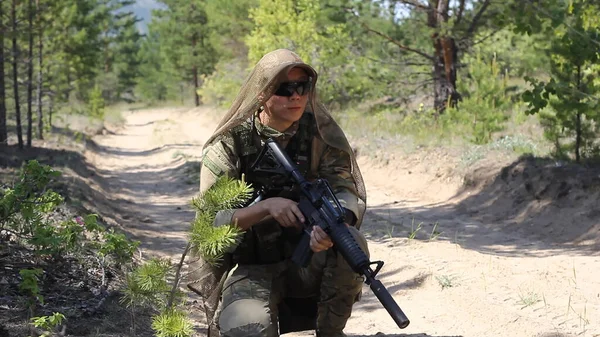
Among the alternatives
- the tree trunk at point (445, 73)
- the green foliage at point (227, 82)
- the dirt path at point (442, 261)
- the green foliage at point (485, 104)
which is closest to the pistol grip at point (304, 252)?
the dirt path at point (442, 261)

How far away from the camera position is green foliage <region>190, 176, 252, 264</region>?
294cm

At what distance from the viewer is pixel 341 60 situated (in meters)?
→ 17.4

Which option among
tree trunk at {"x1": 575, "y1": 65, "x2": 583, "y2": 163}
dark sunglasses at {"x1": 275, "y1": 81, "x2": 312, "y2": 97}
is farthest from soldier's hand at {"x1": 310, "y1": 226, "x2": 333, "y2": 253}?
tree trunk at {"x1": 575, "y1": 65, "x2": 583, "y2": 163}

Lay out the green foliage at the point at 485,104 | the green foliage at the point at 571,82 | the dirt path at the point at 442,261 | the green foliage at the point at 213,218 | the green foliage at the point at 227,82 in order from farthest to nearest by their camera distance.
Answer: the green foliage at the point at 227,82
the green foliage at the point at 485,104
the green foliage at the point at 571,82
the dirt path at the point at 442,261
the green foliage at the point at 213,218

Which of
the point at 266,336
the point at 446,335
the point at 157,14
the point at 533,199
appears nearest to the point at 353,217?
the point at 266,336

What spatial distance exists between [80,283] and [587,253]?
5223 mm

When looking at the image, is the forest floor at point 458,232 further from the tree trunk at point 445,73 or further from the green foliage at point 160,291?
the tree trunk at point 445,73

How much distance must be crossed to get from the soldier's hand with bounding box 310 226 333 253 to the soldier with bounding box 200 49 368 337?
239mm

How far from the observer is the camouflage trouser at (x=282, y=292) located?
3180mm

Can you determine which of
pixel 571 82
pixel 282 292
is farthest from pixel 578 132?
pixel 282 292

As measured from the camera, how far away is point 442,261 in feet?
20.5

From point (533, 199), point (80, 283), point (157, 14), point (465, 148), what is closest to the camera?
point (80, 283)

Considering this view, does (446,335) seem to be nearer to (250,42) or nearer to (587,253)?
(587,253)

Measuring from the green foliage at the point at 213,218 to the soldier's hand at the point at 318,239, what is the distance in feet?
1.03
